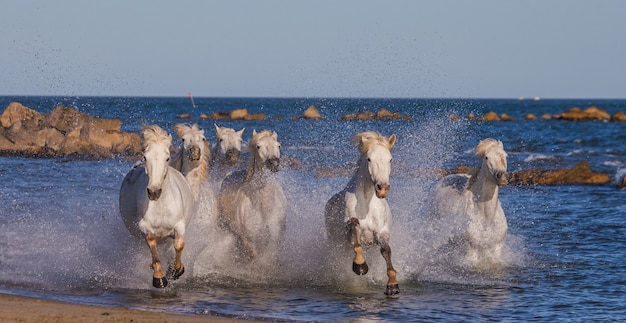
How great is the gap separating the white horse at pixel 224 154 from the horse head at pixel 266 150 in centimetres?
47

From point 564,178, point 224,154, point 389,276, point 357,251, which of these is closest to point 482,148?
point 389,276

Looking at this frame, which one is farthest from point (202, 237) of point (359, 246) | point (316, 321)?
point (316, 321)

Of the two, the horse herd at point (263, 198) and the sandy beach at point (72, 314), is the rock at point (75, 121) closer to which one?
the horse herd at point (263, 198)

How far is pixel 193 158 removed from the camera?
432 inches

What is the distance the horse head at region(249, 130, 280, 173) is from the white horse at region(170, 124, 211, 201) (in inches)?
24.9

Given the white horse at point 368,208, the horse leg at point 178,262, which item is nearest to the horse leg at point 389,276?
the white horse at point 368,208

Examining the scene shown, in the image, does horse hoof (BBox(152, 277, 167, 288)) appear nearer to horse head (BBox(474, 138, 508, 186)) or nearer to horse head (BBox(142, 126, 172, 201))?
horse head (BBox(142, 126, 172, 201))

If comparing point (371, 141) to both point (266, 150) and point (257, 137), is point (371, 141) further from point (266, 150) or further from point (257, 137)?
point (257, 137)

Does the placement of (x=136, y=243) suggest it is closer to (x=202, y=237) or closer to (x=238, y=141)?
(x=202, y=237)

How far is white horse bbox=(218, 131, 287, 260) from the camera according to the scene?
11.0 meters

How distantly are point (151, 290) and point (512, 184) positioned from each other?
1396cm

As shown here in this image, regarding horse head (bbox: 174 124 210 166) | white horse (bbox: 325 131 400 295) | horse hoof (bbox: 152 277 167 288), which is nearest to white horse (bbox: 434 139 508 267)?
white horse (bbox: 325 131 400 295)

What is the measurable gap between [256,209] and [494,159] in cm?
306

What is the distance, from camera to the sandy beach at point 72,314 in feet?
25.4
